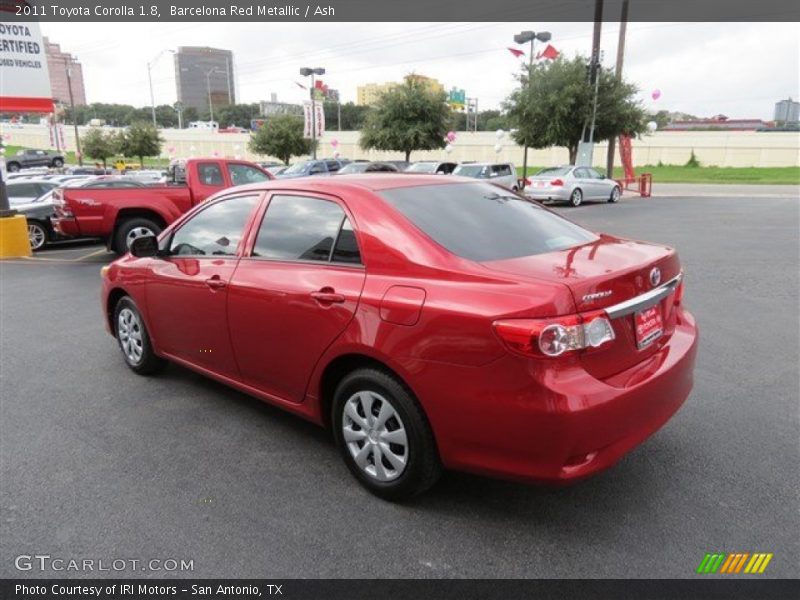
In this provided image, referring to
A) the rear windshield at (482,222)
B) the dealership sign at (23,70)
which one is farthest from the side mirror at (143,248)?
the dealership sign at (23,70)

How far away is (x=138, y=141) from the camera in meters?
49.1

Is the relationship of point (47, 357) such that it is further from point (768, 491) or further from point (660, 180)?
point (660, 180)

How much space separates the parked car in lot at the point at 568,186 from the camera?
21.4 meters

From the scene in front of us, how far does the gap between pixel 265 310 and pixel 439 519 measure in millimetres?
1532

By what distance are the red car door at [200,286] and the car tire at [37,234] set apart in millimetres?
10356

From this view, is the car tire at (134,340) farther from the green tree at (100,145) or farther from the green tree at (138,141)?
the green tree at (100,145)

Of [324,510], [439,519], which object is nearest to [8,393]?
[324,510]

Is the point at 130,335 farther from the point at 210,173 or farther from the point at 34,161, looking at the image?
the point at 34,161

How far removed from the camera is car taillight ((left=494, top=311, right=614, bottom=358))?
2.48m

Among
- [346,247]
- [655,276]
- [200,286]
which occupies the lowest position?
[200,286]

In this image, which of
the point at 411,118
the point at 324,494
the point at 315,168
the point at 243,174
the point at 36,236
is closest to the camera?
the point at 324,494

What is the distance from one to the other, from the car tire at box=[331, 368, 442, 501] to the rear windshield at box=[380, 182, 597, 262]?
0.78 meters

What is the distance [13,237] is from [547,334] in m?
12.3

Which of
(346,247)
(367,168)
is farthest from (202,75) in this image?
(346,247)
